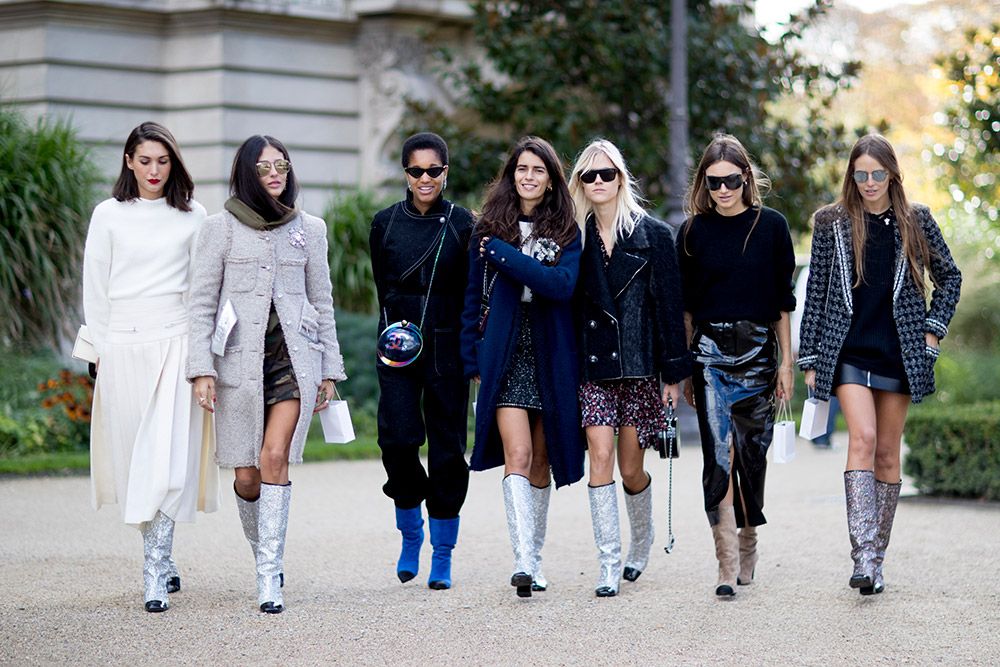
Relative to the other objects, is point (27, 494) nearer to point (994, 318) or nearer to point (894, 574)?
point (894, 574)

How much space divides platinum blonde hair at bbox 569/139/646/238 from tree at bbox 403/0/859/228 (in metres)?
8.54

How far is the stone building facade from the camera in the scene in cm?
1720

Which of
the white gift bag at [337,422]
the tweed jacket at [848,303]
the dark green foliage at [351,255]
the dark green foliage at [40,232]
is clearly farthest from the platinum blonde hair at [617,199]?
the dark green foliage at [351,255]

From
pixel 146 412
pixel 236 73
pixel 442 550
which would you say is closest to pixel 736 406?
pixel 442 550

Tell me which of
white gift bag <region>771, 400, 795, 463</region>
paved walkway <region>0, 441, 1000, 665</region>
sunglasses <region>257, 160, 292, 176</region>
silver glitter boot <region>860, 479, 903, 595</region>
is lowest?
paved walkway <region>0, 441, 1000, 665</region>

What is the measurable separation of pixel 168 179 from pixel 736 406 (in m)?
2.76

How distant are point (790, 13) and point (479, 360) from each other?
391 inches

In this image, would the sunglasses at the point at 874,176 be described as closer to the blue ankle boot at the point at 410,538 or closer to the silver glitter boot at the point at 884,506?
the silver glitter boot at the point at 884,506

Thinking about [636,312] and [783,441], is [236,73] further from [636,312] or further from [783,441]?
[783,441]

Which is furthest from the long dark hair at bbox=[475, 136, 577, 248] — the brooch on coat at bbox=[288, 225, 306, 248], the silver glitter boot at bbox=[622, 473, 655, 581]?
the silver glitter boot at bbox=[622, 473, 655, 581]

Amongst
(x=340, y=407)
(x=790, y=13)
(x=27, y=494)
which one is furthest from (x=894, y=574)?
(x=790, y=13)

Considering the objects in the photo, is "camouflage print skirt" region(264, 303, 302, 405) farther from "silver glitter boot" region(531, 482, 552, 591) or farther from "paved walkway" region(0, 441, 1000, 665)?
"silver glitter boot" region(531, 482, 552, 591)

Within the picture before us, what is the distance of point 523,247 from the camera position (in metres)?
7.10

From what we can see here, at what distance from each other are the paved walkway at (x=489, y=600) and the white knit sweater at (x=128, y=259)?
1.32 metres
